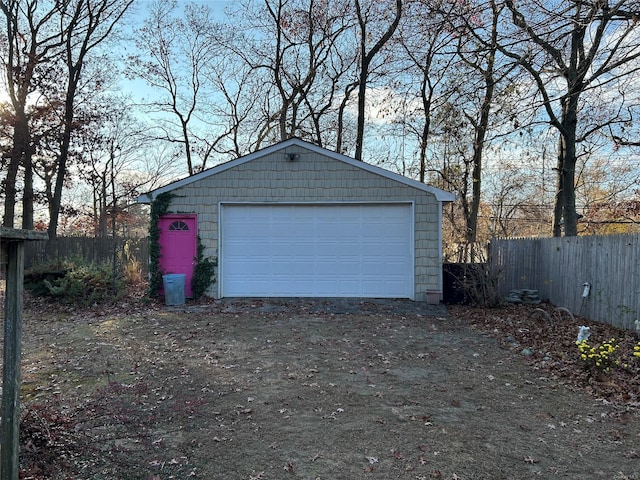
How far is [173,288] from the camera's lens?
10.3m

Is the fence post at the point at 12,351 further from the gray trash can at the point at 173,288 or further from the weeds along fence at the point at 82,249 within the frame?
the weeds along fence at the point at 82,249

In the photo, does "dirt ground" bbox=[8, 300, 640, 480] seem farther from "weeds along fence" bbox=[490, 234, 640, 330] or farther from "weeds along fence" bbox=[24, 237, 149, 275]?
"weeds along fence" bbox=[24, 237, 149, 275]

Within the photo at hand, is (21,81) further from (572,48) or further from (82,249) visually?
(572,48)

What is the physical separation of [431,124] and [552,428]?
50.2ft

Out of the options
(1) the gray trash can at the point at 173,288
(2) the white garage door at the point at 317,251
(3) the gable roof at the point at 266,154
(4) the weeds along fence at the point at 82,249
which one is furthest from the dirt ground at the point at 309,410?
(4) the weeds along fence at the point at 82,249

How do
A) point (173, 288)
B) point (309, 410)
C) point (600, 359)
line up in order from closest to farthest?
point (309, 410), point (600, 359), point (173, 288)

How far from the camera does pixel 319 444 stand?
3.57 metres

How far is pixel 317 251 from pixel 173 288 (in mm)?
3367

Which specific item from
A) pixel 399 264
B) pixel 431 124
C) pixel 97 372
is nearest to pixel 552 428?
pixel 97 372

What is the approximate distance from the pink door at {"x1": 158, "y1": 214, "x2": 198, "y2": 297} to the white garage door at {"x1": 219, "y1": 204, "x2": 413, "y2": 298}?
765 mm

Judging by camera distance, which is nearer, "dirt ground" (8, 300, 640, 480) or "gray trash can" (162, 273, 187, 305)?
"dirt ground" (8, 300, 640, 480)

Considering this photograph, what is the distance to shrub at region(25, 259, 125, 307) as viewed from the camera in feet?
33.5

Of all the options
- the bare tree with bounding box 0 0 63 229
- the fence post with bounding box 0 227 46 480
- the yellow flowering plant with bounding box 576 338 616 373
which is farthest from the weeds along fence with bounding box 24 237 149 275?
the yellow flowering plant with bounding box 576 338 616 373

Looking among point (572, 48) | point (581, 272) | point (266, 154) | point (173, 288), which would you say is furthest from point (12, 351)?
point (572, 48)
